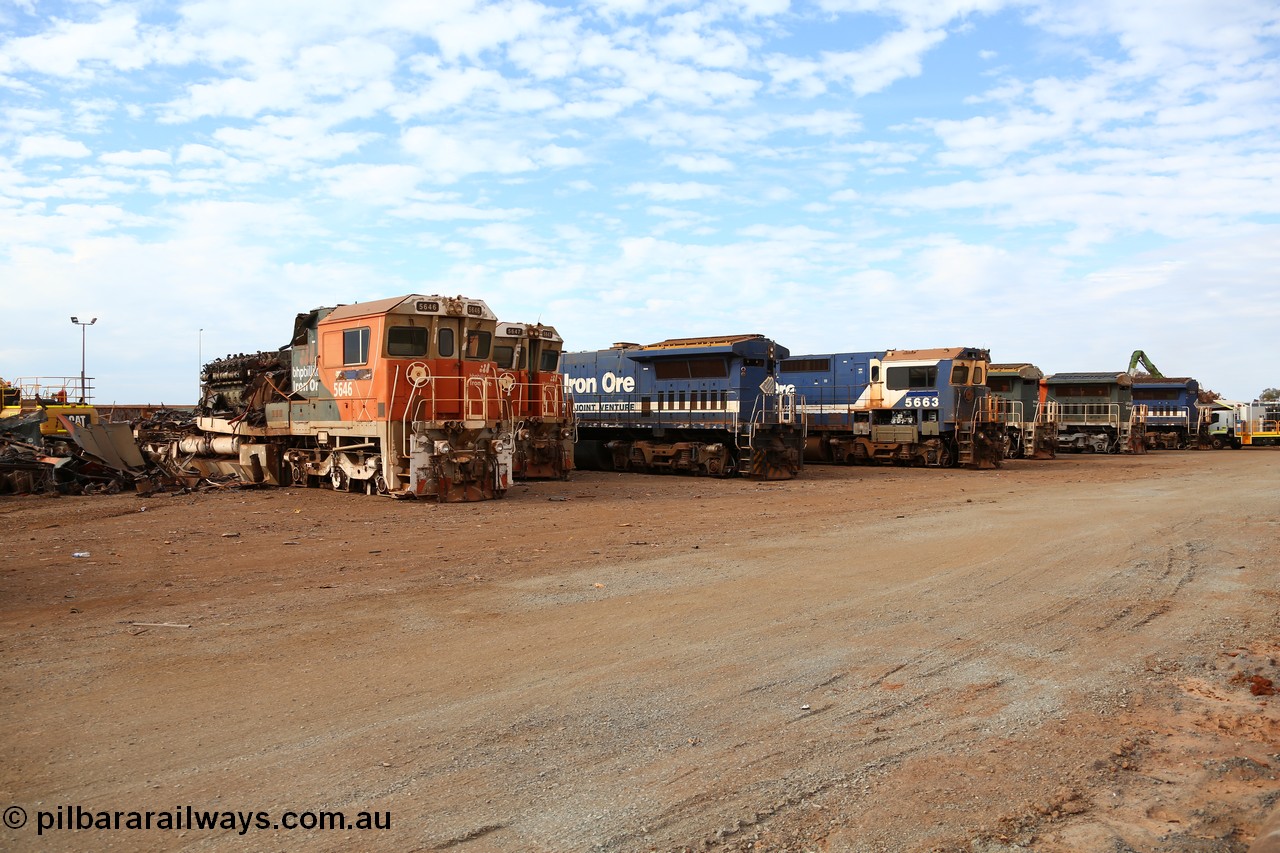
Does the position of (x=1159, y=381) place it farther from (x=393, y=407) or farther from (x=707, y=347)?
(x=393, y=407)

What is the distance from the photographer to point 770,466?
2528 cm

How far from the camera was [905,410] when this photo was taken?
1214 inches

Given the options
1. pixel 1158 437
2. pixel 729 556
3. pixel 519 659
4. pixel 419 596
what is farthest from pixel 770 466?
pixel 1158 437

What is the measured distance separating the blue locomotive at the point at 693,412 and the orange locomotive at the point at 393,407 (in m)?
8.77

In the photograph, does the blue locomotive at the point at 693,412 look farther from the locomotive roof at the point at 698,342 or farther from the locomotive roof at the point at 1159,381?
the locomotive roof at the point at 1159,381

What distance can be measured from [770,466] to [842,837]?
21.6 metres

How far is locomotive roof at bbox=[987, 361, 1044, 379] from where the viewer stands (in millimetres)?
39375

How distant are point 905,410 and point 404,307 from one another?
63.3 feet

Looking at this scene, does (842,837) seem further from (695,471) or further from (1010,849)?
(695,471)

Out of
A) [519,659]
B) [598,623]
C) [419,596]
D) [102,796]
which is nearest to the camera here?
[102,796]

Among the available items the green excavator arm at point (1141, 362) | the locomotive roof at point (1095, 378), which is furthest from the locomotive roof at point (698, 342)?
the green excavator arm at point (1141, 362)

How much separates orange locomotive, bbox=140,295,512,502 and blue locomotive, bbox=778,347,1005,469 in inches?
551

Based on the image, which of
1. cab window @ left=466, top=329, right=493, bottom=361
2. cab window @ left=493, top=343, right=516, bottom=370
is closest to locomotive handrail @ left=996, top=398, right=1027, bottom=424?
cab window @ left=493, top=343, right=516, bottom=370

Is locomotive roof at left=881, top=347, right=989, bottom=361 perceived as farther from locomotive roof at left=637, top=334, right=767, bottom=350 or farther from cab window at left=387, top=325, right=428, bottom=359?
cab window at left=387, top=325, right=428, bottom=359
